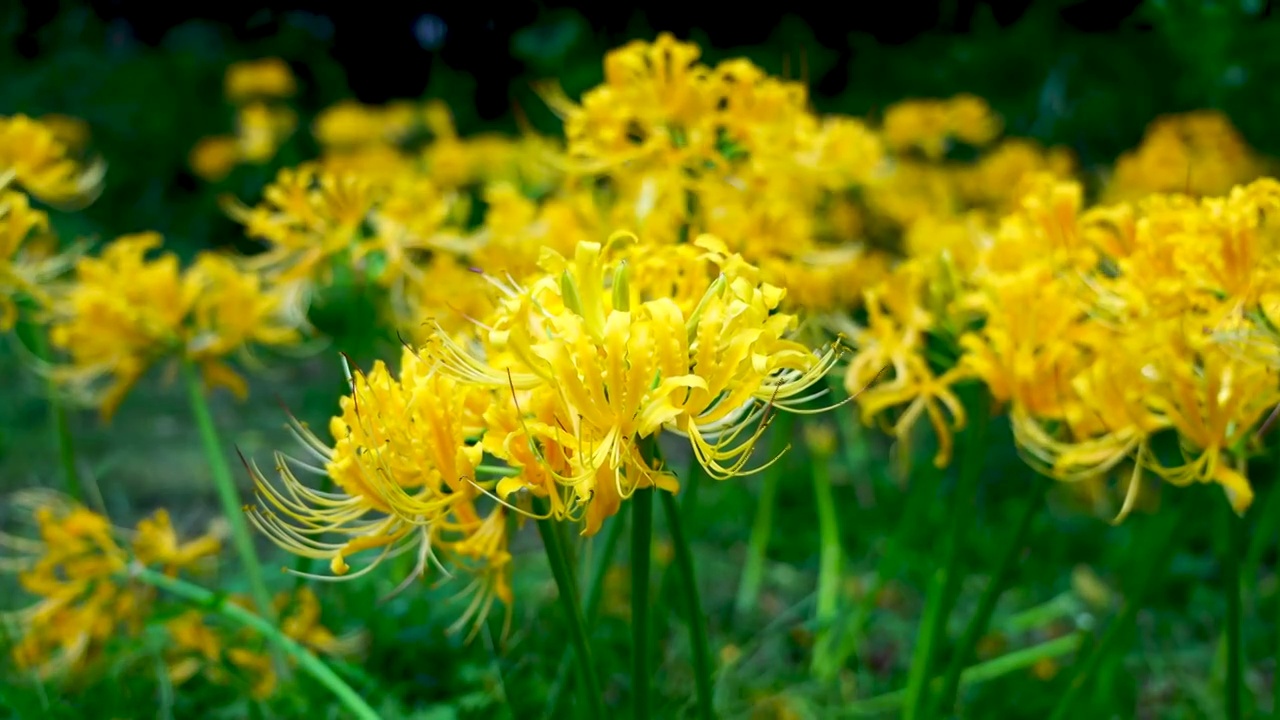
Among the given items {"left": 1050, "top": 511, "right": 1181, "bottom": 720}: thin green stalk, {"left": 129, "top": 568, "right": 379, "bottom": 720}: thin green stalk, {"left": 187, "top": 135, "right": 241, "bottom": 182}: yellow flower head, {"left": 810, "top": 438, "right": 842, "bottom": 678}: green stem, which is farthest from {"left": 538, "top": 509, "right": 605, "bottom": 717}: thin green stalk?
{"left": 187, "top": 135, "right": 241, "bottom": 182}: yellow flower head

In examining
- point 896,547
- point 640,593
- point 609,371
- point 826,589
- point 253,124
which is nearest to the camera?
point 609,371

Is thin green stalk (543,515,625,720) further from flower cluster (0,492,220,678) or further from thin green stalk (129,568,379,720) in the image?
flower cluster (0,492,220,678)

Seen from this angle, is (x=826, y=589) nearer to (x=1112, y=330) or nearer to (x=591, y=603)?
(x=591, y=603)

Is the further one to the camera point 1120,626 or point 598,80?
point 598,80

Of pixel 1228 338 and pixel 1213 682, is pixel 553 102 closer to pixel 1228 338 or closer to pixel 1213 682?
pixel 1228 338

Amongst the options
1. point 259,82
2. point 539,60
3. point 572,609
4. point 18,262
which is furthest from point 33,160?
point 259,82

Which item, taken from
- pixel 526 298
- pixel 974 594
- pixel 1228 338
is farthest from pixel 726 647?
pixel 526 298
